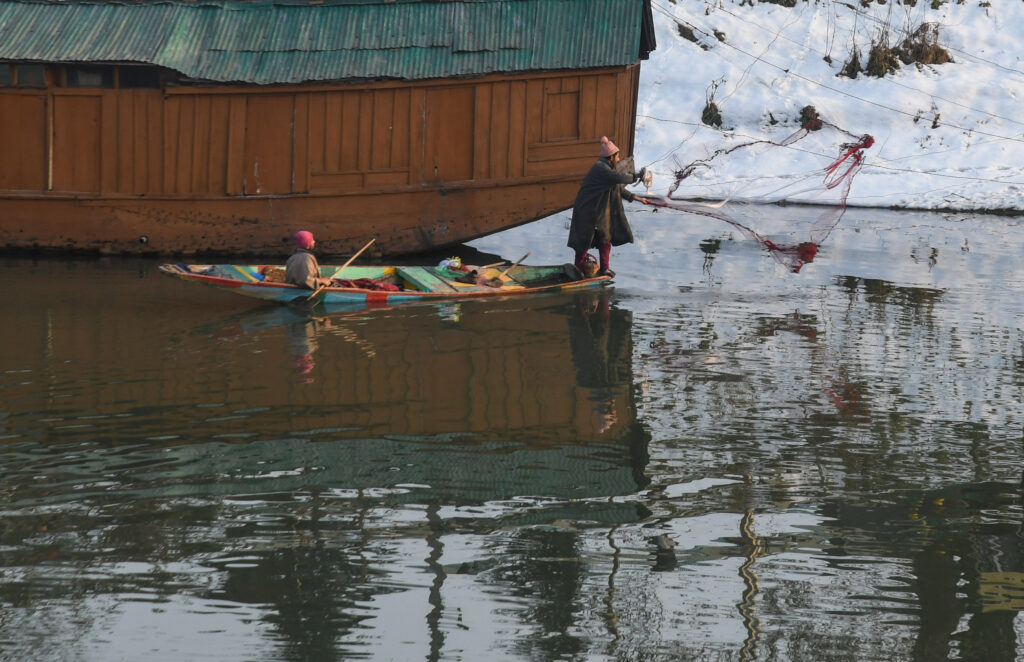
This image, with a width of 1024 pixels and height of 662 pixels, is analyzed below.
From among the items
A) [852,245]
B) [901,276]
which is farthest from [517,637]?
[852,245]

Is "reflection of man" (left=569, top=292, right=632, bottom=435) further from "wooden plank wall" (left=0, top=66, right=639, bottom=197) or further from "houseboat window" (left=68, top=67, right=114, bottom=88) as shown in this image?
"houseboat window" (left=68, top=67, right=114, bottom=88)

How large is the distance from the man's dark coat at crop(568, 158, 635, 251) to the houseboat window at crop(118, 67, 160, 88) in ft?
23.3

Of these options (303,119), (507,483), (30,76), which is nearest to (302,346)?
(507,483)

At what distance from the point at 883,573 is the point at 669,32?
2631 centimetres

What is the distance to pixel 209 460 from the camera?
7609mm

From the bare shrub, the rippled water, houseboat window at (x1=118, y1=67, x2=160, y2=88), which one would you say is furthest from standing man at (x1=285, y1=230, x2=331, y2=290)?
the bare shrub

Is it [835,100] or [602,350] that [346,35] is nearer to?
[602,350]

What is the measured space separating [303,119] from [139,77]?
2543mm

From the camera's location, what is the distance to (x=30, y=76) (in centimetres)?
1711

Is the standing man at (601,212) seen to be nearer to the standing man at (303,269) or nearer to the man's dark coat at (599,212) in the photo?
the man's dark coat at (599,212)

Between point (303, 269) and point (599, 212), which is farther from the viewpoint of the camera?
point (599, 212)

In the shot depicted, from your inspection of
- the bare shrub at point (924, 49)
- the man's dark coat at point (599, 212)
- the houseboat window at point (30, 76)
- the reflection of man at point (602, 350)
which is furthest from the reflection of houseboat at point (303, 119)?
the bare shrub at point (924, 49)

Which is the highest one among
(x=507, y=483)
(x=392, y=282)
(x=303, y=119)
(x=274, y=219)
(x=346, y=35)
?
(x=346, y=35)

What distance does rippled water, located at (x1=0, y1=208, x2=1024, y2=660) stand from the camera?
5426 millimetres
